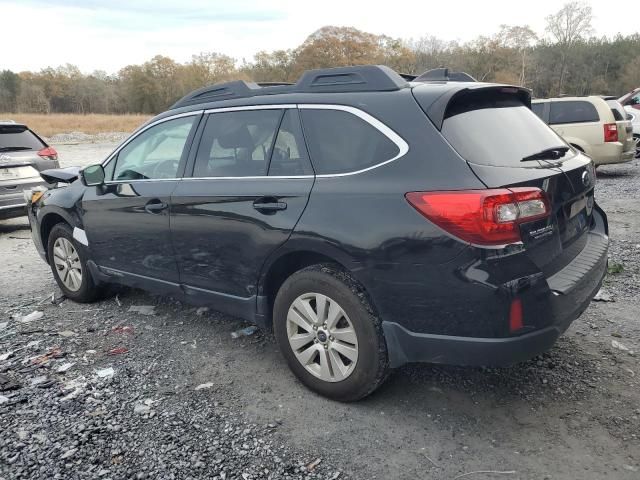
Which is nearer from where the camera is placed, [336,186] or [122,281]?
[336,186]

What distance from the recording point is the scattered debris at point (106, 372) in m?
3.57

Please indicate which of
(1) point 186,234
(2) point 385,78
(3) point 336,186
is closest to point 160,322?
(1) point 186,234

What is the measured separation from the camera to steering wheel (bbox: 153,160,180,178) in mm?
3861

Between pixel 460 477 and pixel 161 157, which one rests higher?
pixel 161 157

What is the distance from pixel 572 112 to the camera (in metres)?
11.1

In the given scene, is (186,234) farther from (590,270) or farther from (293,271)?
(590,270)

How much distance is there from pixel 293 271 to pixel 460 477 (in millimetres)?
1470

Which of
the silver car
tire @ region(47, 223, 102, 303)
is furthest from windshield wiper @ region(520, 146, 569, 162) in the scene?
the silver car

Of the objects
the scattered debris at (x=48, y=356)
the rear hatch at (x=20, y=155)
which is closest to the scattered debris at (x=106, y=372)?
the scattered debris at (x=48, y=356)

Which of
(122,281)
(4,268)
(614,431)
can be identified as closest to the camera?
(614,431)

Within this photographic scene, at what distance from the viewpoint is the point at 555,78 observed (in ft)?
201

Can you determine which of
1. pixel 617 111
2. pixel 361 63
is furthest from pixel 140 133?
pixel 361 63

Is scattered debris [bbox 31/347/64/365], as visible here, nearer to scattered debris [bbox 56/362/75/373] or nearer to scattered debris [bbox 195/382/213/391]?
scattered debris [bbox 56/362/75/373]

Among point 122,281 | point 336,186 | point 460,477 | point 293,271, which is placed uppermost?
point 336,186
